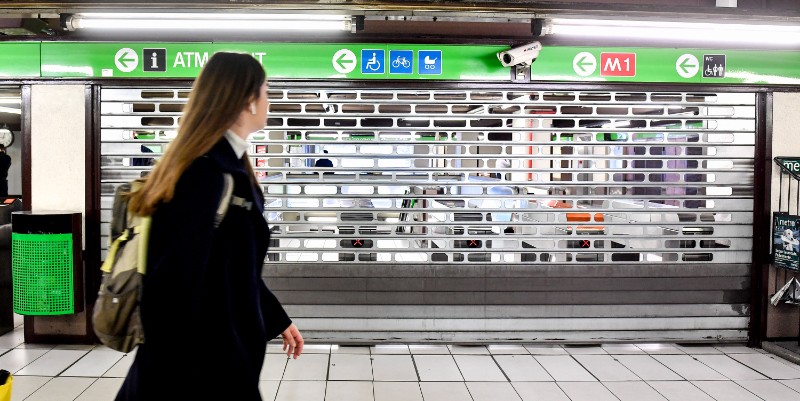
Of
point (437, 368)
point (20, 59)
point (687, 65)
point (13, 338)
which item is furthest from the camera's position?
point (13, 338)

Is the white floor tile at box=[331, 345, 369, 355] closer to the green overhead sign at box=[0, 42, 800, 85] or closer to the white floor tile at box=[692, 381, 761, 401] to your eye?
the green overhead sign at box=[0, 42, 800, 85]

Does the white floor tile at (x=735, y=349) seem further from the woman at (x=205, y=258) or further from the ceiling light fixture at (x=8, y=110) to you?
the ceiling light fixture at (x=8, y=110)

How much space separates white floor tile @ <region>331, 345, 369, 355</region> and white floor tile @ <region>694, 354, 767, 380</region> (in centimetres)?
281

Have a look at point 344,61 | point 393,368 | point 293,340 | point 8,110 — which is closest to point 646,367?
point 393,368

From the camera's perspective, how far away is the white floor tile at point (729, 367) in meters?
4.63

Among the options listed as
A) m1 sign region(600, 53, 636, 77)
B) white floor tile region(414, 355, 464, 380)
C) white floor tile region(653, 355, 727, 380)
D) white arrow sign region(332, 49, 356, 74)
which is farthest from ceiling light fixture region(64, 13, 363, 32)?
white floor tile region(653, 355, 727, 380)

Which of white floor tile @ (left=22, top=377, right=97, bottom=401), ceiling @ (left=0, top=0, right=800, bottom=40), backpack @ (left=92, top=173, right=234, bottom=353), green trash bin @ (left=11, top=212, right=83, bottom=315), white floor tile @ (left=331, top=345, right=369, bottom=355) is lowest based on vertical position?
white floor tile @ (left=22, top=377, right=97, bottom=401)

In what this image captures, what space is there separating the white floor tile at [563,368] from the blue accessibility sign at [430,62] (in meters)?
2.57

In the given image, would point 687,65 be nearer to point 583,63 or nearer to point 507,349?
point 583,63

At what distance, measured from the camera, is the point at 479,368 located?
4727mm

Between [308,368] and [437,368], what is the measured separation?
1003 mm

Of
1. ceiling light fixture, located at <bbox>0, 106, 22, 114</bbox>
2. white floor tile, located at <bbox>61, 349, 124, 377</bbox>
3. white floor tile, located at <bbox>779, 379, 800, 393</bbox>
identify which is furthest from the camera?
ceiling light fixture, located at <bbox>0, 106, 22, 114</bbox>

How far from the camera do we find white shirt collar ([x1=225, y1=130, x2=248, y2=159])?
1.65 m

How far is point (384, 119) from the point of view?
536cm
